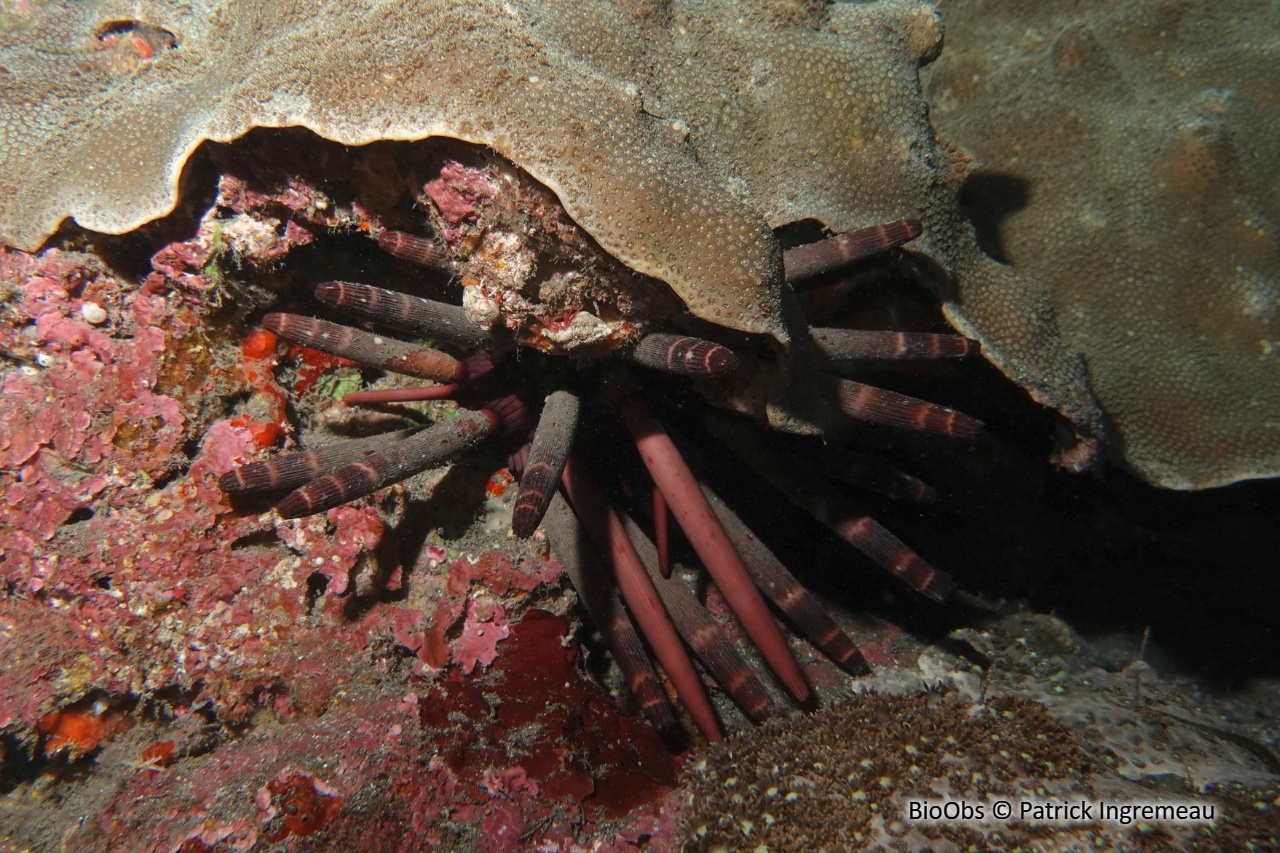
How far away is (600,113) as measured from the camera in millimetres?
1833

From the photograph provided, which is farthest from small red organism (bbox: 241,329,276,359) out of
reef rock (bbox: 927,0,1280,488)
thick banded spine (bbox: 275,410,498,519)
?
reef rock (bbox: 927,0,1280,488)

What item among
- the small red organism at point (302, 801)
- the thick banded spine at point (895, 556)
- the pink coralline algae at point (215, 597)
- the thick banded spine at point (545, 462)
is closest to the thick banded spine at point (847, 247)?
the thick banded spine at point (545, 462)

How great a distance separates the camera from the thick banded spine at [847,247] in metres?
2.21

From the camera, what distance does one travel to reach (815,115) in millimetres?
2410

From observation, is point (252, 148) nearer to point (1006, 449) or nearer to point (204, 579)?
point (204, 579)

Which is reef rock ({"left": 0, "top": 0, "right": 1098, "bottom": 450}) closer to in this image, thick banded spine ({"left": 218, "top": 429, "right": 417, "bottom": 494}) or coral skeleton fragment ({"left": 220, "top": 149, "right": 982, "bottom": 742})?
coral skeleton fragment ({"left": 220, "top": 149, "right": 982, "bottom": 742})

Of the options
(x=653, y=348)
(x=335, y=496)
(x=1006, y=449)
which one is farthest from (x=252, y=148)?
(x=1006, y=449)

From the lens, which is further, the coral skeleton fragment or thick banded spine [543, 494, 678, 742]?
thick banded spine [543, 494, 678, 742]

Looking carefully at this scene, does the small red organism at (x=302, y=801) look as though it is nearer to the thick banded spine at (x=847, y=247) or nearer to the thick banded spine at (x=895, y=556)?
the thick banded spine at (x=895, y=556)

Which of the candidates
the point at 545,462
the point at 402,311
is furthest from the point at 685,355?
the point at 402,311

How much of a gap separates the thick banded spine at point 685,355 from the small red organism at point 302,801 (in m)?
1.91

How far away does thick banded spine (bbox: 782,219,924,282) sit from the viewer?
2211 millimetres

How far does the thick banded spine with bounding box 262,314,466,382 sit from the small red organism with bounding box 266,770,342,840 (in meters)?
1.56

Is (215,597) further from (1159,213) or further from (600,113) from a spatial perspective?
(1159,213)
